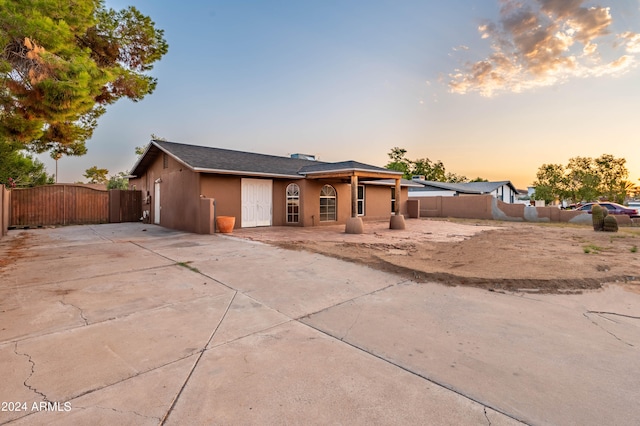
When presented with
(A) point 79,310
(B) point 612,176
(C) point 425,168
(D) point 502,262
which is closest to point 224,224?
(A) point 79,310

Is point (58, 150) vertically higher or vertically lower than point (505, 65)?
lower

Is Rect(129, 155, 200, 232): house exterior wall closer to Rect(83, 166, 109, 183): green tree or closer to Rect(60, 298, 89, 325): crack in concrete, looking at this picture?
Rect(60, 298, 89, 325): crack in concrete

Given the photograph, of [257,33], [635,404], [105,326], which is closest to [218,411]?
[105,326]

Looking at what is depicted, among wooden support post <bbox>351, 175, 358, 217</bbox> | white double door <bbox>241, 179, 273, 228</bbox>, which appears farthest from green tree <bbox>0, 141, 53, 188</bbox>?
wooden support post <bbox>351, 175, 358, 217</bbox>

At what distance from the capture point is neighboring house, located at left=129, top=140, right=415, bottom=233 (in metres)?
12.1

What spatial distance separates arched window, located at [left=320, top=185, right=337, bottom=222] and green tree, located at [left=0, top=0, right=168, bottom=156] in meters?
9.07

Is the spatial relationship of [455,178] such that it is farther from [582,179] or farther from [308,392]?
[308,392]

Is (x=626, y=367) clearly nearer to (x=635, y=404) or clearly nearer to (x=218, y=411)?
(x=635, y=404)

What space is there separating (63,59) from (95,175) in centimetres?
5302

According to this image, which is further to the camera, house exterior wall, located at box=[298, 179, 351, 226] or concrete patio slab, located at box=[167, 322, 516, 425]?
house exterior wall, located at box=[298, 179, 351, 226]

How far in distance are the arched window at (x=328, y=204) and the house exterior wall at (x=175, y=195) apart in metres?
6.50

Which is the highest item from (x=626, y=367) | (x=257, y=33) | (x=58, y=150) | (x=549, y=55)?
(x=257, y=33)

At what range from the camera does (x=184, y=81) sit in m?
15.7

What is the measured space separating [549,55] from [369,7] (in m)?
7.72
